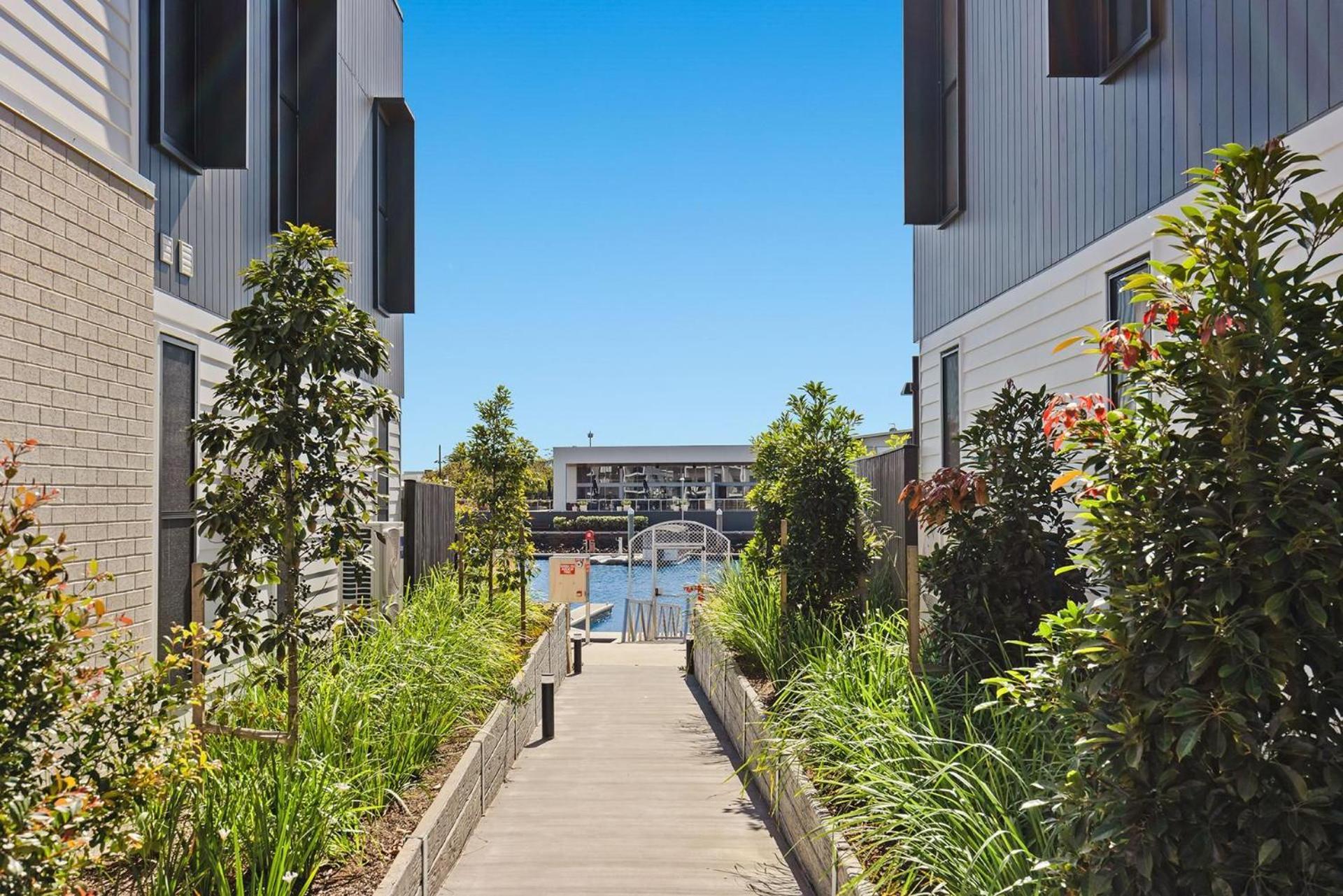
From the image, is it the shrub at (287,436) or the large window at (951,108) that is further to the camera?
the large window at (951,108)

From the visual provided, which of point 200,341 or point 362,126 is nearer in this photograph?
point 200,341

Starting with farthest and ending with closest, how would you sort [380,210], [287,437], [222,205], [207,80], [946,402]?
[380,210] → [946,402] → [222,205] → [207,80] → [287,437]

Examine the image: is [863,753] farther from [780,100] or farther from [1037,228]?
[780,100]

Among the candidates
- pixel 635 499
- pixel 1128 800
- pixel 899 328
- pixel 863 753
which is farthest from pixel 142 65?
pixel 635 499

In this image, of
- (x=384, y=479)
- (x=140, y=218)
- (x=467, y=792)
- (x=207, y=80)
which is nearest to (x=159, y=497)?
(x=140, y=218)

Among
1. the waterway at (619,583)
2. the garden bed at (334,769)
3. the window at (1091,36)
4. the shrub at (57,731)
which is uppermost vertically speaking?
the window at (1091,36)

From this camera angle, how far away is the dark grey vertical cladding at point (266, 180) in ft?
19.9

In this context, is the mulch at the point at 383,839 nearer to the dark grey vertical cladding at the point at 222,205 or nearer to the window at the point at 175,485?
the window at the point at 175,485

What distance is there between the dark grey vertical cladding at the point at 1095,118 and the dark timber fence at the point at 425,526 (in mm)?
5873

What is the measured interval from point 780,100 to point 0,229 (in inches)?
669

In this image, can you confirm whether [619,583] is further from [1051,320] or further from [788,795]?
[788,795]

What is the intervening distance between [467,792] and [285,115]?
243 inches

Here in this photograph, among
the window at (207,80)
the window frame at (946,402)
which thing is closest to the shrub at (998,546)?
the window frame at (946,402)

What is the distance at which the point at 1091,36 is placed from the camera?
5914 mm
